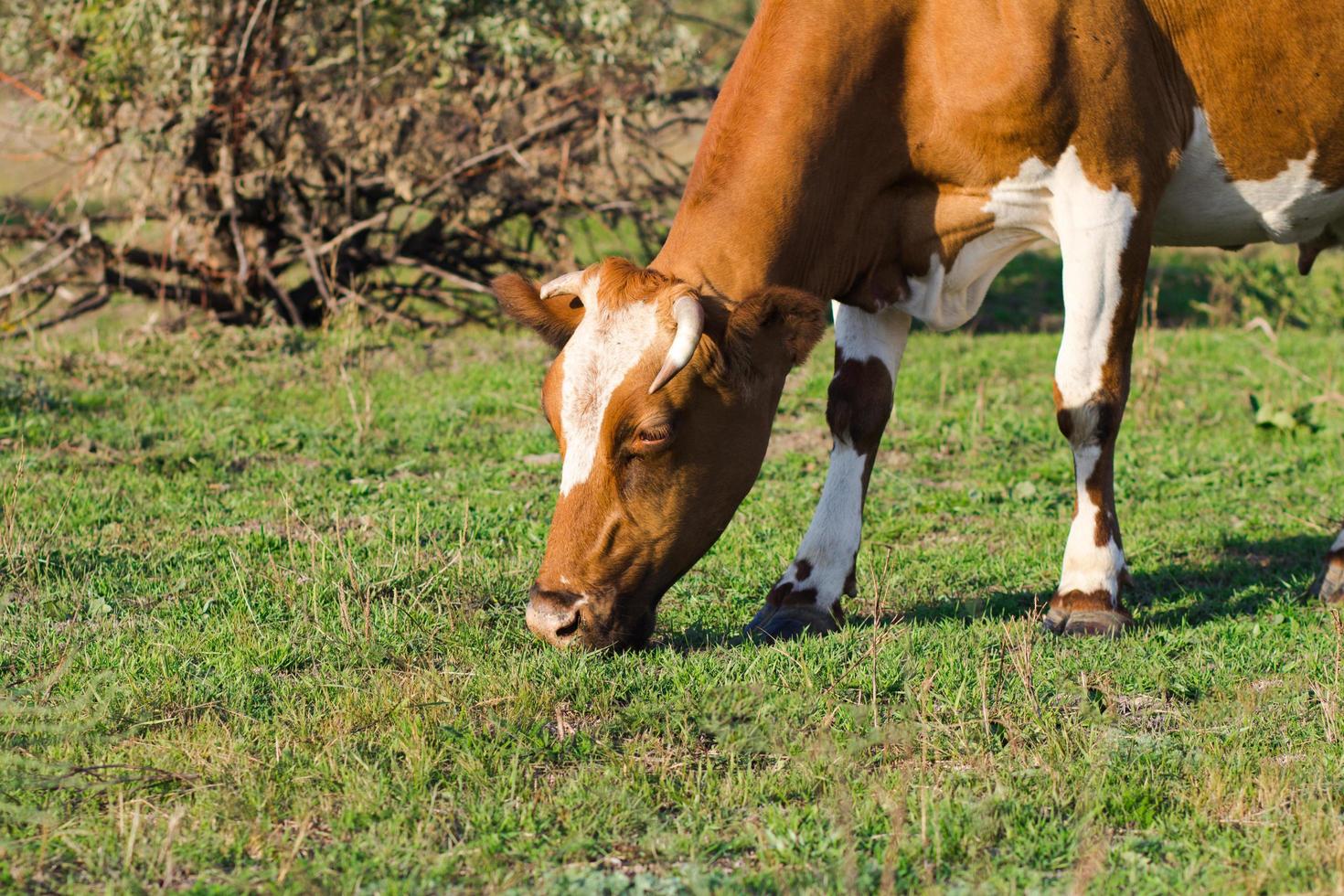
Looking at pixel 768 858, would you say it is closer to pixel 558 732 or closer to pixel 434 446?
pixel 558 732

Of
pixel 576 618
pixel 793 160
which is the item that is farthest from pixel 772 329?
pixel 576 618

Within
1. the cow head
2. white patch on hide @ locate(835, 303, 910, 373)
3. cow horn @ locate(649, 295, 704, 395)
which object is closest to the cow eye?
the cow head

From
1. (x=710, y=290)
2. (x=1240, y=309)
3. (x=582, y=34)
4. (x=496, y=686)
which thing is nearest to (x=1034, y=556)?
(x=710, y=290)

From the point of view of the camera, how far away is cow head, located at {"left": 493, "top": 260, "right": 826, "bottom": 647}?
13.7 ft

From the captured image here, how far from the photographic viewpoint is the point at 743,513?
629cm

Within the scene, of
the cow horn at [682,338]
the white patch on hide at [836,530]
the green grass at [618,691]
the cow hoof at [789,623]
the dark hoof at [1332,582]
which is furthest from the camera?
the dark hoof at [1332,582]

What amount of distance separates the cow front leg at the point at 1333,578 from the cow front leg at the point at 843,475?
1.66m

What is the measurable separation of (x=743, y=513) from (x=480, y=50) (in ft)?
18.2

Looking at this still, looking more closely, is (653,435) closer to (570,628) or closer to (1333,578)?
(570,628)

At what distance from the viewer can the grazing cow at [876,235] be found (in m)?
4.22

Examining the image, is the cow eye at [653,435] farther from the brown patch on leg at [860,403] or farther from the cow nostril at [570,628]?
the brown patch on leg at [860,403]

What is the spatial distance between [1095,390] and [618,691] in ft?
6.64

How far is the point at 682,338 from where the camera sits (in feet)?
13.4

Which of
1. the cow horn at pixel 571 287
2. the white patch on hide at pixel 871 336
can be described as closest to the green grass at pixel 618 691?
the white patch on hide at pixel 871 336
